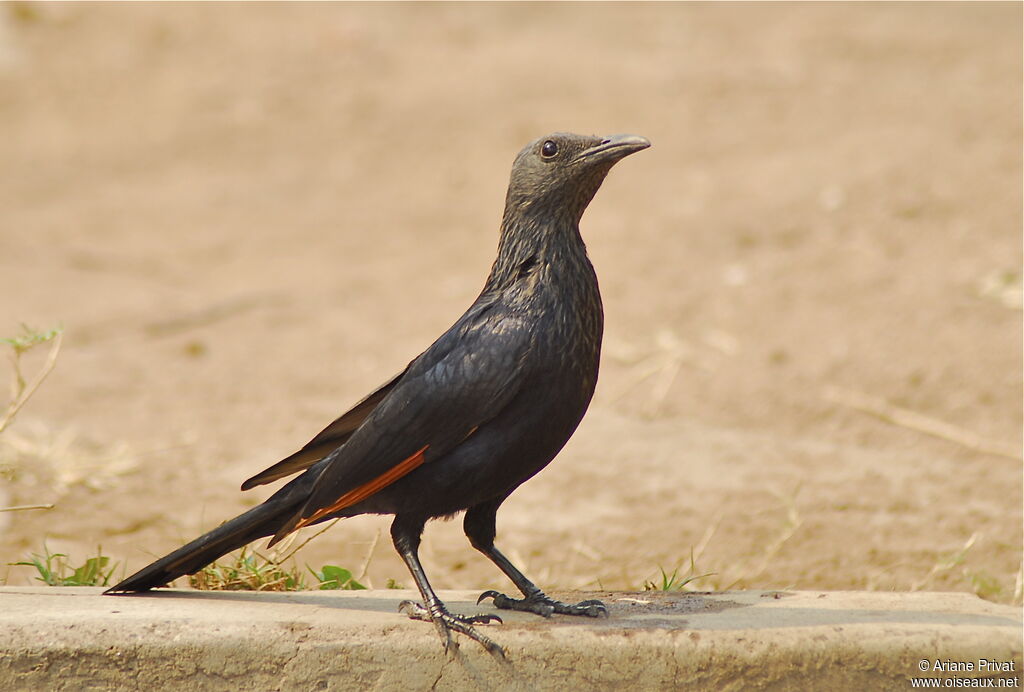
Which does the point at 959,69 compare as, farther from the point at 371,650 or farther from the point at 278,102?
the point at 371,650

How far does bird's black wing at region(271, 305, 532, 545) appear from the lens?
3.17 meters

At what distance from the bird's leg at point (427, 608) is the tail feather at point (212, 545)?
31 centimetres

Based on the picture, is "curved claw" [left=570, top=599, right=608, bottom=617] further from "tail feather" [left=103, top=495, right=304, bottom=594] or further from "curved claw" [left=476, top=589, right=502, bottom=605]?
"tail feather" [left=103, top=495, right=304, bottom=594]

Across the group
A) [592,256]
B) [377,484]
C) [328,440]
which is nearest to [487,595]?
[377,484]

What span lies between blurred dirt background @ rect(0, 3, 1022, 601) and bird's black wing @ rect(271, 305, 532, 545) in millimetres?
1307

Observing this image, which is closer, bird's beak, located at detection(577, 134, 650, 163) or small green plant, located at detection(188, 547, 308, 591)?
bird's beak, located at detection(577, 134, 650, 163)

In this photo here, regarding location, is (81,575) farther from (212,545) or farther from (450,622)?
(450,622)

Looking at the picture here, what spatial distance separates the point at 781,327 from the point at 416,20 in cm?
636

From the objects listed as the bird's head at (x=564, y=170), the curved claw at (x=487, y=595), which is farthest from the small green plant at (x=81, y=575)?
the bird's head at (x=564, y=170)

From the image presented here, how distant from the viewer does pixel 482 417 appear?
317cm

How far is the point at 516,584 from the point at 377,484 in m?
0.52

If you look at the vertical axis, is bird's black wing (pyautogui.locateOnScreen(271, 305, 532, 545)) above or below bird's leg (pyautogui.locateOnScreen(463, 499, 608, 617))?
above

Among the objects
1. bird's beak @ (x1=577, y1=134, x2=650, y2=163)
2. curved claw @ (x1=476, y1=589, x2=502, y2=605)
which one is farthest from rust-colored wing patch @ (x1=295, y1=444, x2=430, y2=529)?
bird's beak @ (x1=577, y1=134, x2=650, y2=163)

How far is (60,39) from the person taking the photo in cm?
1253
